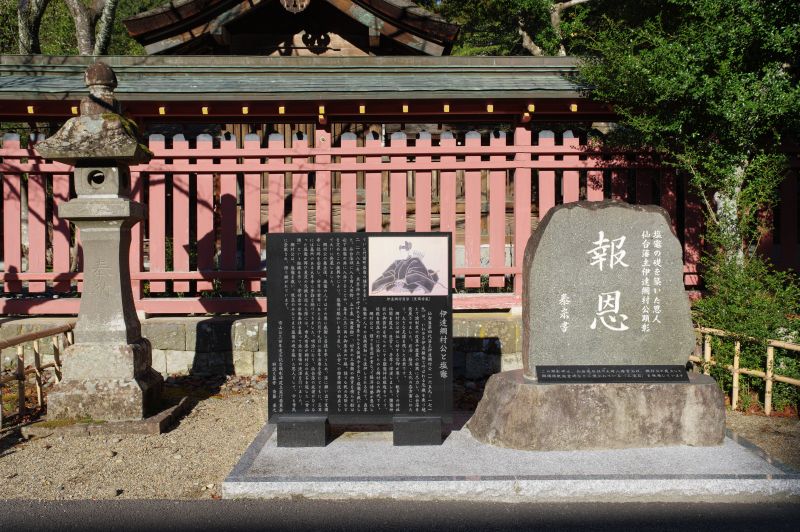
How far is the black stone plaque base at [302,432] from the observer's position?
4.61 m

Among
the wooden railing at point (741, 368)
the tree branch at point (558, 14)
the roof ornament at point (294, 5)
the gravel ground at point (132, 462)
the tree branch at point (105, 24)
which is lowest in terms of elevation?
the gravel ground at point (132, 462)

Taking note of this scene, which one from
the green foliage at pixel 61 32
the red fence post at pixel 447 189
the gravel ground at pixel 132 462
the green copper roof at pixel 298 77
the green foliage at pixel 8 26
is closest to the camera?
the gravel ground at pixel 132 462

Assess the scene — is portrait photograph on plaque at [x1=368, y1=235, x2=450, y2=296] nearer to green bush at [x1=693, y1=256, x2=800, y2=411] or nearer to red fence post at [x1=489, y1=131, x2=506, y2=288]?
red fence post at [x1=489, y1=131, x2=506, y2=288]

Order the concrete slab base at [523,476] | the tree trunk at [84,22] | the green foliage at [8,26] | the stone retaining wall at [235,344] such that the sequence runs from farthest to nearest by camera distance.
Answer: the green foliage at [8,26], the tree trunk at [84,22], the stone retaining wall at [235,344], the concrete slab base at [523,476]

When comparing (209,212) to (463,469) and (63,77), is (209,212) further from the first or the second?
(463,469)

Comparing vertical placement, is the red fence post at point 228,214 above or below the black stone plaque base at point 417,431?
above

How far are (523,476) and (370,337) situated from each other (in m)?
1.46

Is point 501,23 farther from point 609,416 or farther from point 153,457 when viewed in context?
point 153,457

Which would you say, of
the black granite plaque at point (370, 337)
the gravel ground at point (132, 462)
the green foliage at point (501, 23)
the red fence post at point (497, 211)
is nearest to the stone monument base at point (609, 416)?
the black granite plaque at point (370, 337)

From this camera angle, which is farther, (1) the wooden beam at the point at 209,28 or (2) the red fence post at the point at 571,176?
(1) the wooden beam at the point at 209,28

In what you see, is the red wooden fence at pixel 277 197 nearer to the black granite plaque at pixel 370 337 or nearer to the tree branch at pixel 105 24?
the black granite plaque at pixel 370 337

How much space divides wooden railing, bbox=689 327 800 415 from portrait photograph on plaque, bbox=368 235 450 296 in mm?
2874

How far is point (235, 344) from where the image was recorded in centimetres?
704

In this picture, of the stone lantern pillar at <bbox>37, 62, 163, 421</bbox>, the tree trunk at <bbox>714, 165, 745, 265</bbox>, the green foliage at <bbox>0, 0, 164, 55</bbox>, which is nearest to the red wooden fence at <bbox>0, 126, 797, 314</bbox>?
the tree trunk at <bbox>714, 165, 745, 265</bbox>
